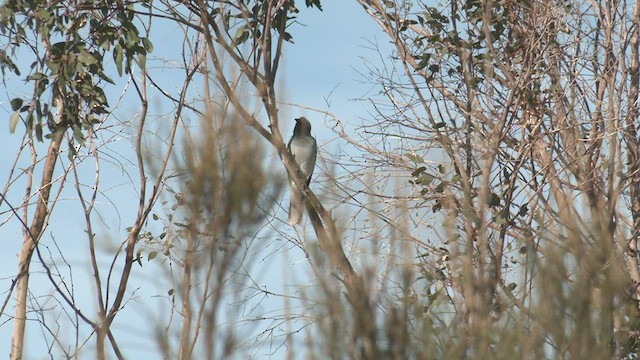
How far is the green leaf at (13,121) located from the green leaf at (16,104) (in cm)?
2

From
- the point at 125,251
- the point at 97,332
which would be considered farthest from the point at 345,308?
the point at 125,251

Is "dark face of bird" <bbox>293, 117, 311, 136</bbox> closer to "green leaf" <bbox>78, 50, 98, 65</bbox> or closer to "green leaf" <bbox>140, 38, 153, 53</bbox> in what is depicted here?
"green leaf" <bbox>140, 38, 153, 53</bbox>

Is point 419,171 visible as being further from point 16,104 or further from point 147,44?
point 16,104

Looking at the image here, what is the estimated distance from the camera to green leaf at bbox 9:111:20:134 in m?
5.08

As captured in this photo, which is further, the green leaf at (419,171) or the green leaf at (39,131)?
the green leaf at (419,171)

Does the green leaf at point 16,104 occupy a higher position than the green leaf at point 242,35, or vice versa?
the green leaf at point 242,35

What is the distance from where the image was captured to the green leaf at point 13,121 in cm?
508

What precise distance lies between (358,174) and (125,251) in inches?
97.2

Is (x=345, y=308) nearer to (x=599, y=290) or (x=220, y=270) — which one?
(x=220, y=270)

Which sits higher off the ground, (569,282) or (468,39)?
(468,39)

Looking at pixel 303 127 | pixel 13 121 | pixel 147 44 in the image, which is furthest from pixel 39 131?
pixel 303 127

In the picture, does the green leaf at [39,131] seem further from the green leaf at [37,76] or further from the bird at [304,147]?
the bird at [304,147]

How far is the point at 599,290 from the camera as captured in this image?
11.9 feet

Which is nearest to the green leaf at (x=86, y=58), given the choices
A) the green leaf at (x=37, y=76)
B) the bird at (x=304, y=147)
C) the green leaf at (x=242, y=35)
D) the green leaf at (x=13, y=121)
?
A: the green leaf at (x=37, y=76)
